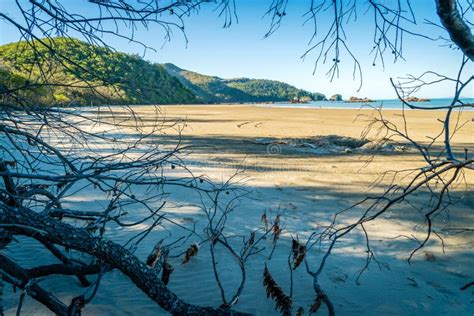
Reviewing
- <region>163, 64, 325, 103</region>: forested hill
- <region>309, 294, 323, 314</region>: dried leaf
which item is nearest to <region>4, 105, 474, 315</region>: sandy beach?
<region>309, 294, 323, 314</region>: dried leaf

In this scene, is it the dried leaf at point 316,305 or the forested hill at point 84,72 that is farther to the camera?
the dried leaf at point 316,305

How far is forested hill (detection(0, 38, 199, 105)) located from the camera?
184cm

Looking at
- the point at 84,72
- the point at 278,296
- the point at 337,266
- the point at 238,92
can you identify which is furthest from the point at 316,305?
the point at 238,92

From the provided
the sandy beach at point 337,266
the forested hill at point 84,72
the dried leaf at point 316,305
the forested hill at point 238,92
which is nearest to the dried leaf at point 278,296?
the dried leaf at point 316,305

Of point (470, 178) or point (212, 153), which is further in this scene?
point (212, 153)

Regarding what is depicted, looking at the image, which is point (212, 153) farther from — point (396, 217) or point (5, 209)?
point (5, 209)

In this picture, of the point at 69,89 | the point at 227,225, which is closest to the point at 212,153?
the point at 227,225

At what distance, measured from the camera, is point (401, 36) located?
1811mm

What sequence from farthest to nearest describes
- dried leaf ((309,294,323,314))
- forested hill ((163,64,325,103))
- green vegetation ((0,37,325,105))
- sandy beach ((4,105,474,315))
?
forested hill ((163,64,325,103)) < sandy beach ((4,105,474,315)) < dried leaf ((309,294,323,314)) < green vegetation ((0,37,325,105))

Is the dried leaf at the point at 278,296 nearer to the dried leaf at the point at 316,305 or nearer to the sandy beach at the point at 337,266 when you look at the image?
the dried leaf at the point at 316,305

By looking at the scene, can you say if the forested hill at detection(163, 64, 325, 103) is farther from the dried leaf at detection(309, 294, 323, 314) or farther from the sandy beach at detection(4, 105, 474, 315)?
the dried leaf at detection(309, 294, 323, 314)

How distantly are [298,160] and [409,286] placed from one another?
645 cm

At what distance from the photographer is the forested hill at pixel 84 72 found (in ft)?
6.04

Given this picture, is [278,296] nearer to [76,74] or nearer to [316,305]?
[316,305]
